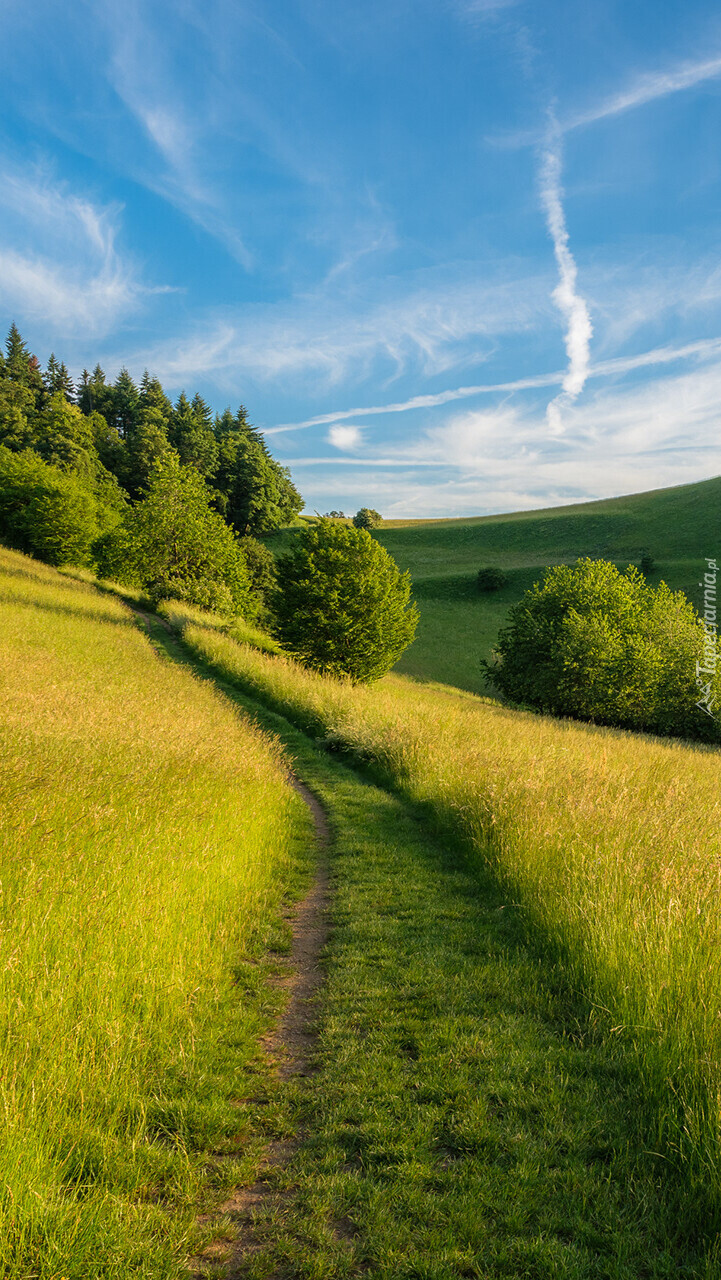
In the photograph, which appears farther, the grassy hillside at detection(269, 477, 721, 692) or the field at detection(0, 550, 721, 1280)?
the grassy hillside at detection(269, 477, 721, 692)

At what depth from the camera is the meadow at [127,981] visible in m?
2.77

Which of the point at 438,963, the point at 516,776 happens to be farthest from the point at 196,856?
the point at 516,776

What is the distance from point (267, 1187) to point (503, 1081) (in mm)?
1567

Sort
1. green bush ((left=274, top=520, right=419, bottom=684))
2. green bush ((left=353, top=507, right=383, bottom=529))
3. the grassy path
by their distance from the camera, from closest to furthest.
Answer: the grassy path < green bush ((left=274, top=520, right=419, bottom=684)) < green bush ((left=353, top=507, right=383, bottom=529))

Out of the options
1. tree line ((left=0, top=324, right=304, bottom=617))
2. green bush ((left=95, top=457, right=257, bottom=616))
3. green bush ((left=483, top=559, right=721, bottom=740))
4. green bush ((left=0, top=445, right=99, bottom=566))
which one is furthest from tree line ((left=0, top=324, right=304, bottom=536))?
green bush ((left=483, top=559, right=721, bottom=740))

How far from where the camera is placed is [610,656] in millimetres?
33969

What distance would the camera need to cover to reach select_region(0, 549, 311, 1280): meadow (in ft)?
9.07

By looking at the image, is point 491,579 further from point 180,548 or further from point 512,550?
point 180,548

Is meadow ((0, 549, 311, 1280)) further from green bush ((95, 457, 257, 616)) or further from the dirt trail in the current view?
green bush ((95, 457, 257, 616))

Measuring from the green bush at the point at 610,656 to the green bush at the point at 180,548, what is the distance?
786 inches

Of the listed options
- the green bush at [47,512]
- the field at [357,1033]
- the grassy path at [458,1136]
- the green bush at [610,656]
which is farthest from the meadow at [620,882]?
the green bush at [47,512]

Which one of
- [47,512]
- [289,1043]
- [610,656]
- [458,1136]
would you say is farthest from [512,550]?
[458,1136]

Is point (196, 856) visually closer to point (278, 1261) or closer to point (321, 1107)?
point (321, 1107)

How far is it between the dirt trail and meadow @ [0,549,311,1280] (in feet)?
0.35
